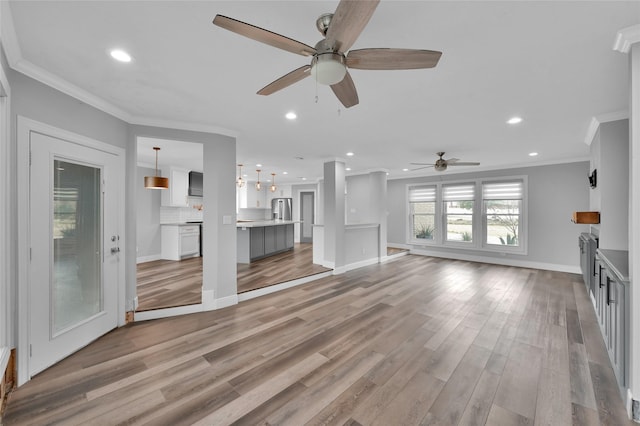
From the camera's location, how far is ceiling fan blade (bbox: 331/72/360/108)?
5.37 ft

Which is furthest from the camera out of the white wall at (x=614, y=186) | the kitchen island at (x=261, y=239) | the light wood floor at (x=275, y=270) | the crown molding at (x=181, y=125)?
the kitchen island at (x=261, y=239)

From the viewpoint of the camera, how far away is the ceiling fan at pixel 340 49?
1152 millimetres

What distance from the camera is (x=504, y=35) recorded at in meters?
1.73

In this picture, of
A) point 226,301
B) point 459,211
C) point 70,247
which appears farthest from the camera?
point 459,211

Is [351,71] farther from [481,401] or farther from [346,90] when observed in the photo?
[481,401]

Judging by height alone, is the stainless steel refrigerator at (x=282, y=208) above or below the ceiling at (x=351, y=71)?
below

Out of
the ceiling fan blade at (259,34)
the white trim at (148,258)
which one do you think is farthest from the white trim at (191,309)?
the white trim at (148,258)

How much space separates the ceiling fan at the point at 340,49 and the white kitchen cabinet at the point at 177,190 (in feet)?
20.5

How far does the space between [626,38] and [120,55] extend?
3.66 meters

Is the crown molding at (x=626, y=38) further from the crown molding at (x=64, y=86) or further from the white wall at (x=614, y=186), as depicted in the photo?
the crown molding at (x=64, y=86)

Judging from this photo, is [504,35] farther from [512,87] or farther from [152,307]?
[152,307]

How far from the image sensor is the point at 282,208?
34.3 feet

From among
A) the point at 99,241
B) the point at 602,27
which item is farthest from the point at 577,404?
the point at 99,241

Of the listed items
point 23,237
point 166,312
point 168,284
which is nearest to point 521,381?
point 166,312
